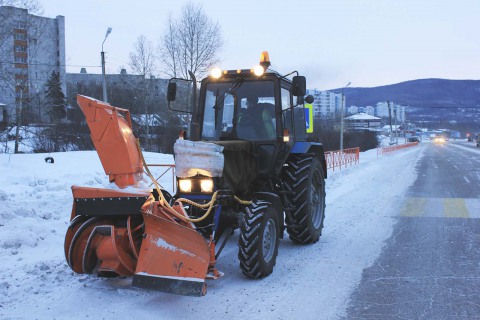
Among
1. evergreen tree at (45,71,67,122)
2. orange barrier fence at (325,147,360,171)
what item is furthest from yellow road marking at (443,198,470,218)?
evergreen tree at (45,71,67,122)

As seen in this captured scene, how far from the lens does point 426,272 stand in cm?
569

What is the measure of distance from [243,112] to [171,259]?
269cm

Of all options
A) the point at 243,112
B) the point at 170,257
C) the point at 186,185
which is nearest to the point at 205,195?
the point at 186,185

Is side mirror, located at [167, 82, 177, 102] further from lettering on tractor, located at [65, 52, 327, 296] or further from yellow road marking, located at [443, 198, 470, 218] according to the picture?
yellow road marking, located at [443, 198, 470, 218]

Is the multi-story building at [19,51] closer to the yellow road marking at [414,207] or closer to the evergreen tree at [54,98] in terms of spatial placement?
the evergreen tree at [54,98]

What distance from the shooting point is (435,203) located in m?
11.6

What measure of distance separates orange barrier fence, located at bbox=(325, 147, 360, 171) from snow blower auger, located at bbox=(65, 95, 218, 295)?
56.5 feet

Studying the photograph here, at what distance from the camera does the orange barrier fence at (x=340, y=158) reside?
72.5ft

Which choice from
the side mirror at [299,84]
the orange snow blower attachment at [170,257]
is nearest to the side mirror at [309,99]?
the side mirror at [299,84]

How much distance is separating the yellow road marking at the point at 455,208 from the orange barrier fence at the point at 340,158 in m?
9.40

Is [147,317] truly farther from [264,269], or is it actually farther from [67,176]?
[67,176]

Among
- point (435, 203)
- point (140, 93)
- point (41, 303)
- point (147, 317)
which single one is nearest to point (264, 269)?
point (147, 317)

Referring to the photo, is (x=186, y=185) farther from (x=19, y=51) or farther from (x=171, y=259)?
(x=19, y=51)

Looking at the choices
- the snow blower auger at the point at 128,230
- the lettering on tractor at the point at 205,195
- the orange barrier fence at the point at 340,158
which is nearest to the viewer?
the snow blower auger at the point at 128,230
